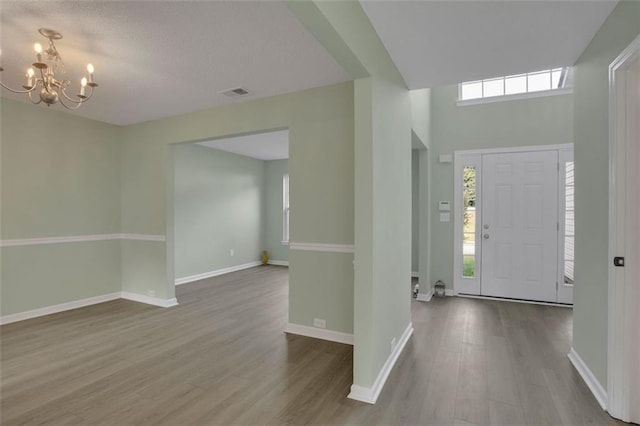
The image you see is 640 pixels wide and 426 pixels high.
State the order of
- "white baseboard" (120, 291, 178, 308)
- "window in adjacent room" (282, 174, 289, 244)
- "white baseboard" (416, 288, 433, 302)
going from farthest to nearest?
"window in adjacent room" (282, 174, 289, 244)
"white baseboard" (416, 288, 433, 302)
"white baseboard" (120, 291, 178, 308)

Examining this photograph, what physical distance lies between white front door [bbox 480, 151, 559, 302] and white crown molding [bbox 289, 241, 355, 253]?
269 centimetres

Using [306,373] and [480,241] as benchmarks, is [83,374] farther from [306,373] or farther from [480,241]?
[480,241]

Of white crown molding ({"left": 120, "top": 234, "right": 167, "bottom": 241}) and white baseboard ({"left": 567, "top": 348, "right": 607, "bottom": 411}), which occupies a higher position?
white crown molding ({"left": 120, "top": 234, "right": 167, "bottom": 241})

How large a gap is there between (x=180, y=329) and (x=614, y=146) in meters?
4.09

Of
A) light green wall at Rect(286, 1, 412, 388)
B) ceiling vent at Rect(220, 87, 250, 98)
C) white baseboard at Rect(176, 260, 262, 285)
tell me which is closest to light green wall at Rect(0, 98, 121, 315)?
white baseboard at Rect(176, 260, 262, 285)

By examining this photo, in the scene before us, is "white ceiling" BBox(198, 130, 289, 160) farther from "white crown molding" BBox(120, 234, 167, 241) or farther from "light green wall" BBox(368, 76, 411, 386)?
"light green wall" BBox(368, 76, 411, 386)

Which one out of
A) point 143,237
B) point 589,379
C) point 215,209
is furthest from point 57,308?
point 589,379

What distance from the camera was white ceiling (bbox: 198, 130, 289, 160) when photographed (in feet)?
17.5

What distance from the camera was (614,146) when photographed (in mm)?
1979

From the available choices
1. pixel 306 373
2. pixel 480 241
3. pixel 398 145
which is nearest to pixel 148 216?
pixel 306 373

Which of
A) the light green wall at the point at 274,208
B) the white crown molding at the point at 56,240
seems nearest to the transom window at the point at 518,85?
the light green wall at the point at 274,208

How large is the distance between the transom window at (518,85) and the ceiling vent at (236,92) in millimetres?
3010

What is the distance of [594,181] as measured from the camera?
2291mm

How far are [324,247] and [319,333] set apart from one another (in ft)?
2.96
